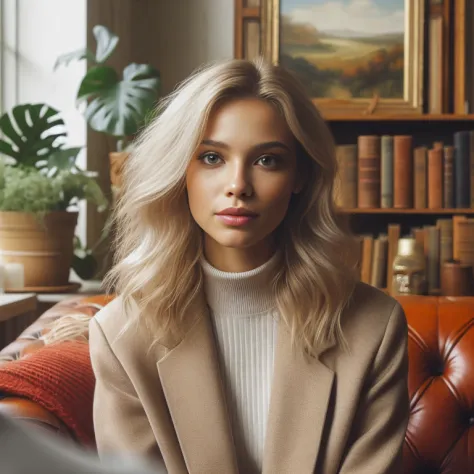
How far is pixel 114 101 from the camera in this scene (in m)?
2.86

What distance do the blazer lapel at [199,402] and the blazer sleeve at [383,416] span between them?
0.58ft

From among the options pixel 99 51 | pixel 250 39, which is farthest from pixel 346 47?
pixel 99 51

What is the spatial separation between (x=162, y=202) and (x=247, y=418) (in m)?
0.33

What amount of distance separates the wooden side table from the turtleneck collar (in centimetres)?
109

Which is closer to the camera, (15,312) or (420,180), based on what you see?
(15,312)

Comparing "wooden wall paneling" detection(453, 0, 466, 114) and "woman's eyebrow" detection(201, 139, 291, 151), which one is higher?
"wooden wall paneling" detection(453, 0, 466, 114)

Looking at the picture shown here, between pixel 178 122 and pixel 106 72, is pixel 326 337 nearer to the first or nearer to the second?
pixel 178 122

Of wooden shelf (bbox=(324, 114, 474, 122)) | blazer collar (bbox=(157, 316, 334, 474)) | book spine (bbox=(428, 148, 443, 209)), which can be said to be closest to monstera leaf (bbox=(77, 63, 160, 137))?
wooden shelf (bbox=(324, 114, 474, 122))

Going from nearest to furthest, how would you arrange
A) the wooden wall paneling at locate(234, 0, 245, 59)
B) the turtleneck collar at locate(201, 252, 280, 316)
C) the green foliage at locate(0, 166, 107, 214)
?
the turtleneck collar at locate(201, 252, 280, 316), the green foliage at locate(0, 166, 107, 214), the wooden wall paneling at locate(234, 0, 245, 59)

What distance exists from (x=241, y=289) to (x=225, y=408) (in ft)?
0.54

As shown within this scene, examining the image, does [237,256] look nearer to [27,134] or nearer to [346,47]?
[27,134]

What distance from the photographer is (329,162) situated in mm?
1053

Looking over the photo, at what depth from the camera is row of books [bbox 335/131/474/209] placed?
10.3 feet

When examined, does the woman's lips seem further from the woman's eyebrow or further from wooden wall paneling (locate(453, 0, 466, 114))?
wooden wall paneling (locate(453, 0, 466, 114))
